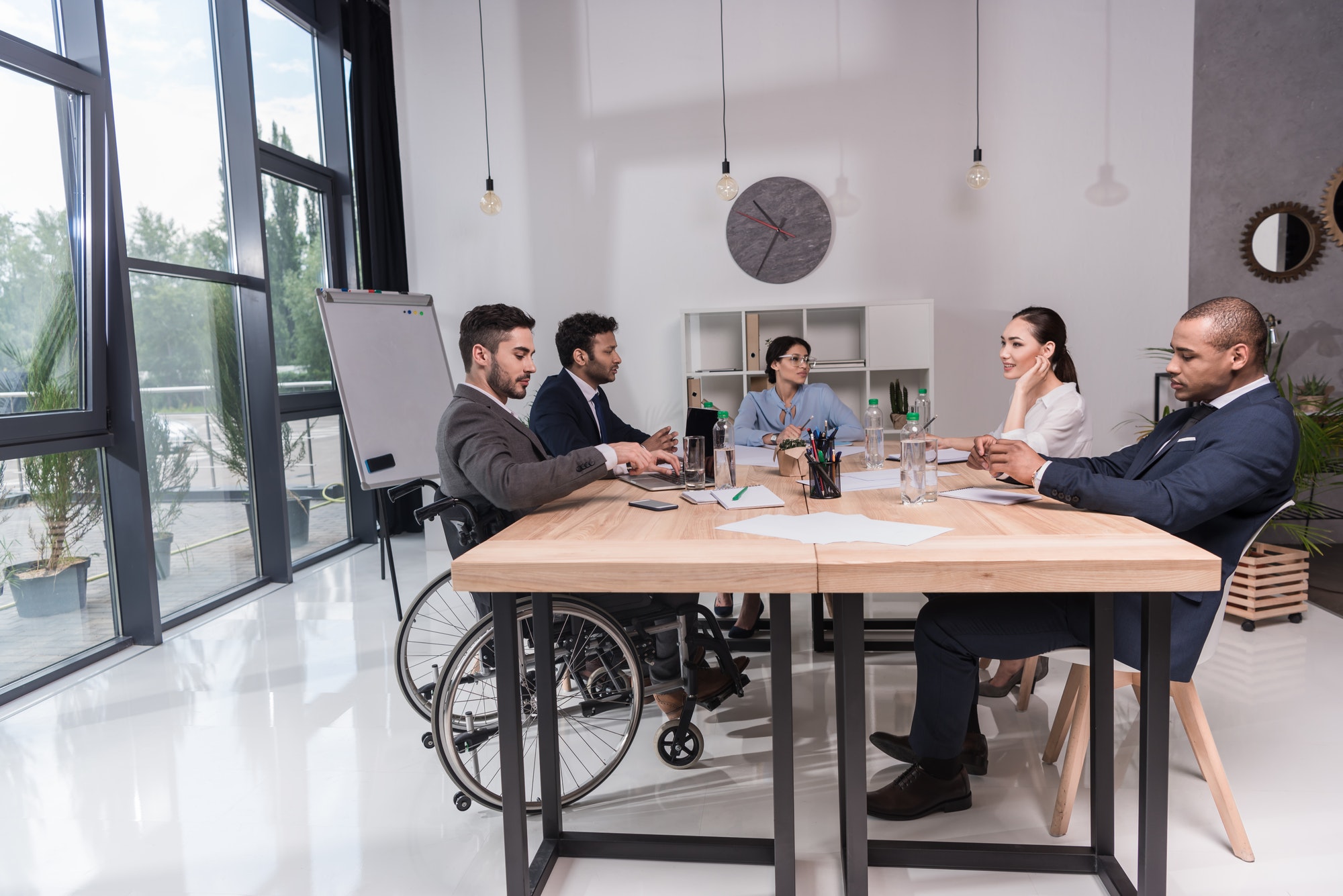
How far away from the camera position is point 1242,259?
15.9ft

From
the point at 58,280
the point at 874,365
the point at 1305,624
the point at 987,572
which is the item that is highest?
the point at 58,280

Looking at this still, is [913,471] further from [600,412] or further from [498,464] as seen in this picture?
[600,412]

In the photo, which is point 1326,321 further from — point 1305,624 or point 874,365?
point 874,365

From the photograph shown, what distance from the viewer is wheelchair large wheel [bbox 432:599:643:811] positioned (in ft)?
6.66

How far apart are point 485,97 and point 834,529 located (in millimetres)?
4627

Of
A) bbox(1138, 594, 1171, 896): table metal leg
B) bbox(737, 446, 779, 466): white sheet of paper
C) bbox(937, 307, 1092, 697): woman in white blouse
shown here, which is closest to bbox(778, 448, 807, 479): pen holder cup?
bbox(737, 446, 779, 466): white sheet of paper

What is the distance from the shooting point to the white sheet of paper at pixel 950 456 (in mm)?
2988

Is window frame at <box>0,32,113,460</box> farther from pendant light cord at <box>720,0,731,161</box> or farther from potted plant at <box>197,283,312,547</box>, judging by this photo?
pendant light cord at <box>720,0,731,161</box>

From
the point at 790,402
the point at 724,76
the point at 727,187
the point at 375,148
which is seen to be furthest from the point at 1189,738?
the point at 375,148

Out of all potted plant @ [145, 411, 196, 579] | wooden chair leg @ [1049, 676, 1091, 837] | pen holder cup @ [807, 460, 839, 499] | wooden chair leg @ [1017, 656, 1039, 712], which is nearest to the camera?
wooden chair leg @ [1049, 676, 1091, 837]

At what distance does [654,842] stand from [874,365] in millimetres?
3489

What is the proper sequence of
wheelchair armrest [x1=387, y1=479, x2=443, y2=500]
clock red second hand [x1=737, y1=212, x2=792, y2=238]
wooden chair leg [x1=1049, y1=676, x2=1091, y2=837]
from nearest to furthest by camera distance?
wooden chair leg [x1=1049, y1=676, x2=1091, y2=837] < wheelchair armrest [x1=387, y1=479, x2=443, y2=500] < clock red second hand [x1=737, y1=212, x2=792, y2=238]

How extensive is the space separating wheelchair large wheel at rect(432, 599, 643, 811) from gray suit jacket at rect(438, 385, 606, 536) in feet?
0.89

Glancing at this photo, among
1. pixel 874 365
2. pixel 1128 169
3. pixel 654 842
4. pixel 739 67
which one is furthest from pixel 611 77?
Answer: pixel 654 842
